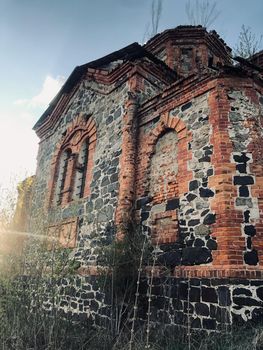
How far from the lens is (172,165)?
22.9 feet

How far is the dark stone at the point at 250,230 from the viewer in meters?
5.27

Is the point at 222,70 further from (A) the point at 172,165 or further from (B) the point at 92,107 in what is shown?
(B) the point at 92,107

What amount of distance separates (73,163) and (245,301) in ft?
23.7

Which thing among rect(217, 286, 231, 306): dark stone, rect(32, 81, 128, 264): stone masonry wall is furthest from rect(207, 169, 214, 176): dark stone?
rect(32, 81, 128, 264): stone masonry wall

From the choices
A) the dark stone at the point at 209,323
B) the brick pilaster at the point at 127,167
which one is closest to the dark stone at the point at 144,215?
the brick pilaster at the point at 127,167

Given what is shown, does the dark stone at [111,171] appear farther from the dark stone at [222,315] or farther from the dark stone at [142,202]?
the dark stone at [222,315]

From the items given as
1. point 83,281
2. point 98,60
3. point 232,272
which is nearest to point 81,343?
point 83,281

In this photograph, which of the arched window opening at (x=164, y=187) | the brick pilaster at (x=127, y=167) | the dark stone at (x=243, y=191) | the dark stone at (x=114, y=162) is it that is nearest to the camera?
the dark stone at (x=243, y=191)

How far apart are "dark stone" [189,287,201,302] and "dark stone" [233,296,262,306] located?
676mm

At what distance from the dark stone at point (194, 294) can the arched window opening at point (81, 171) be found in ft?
16.5

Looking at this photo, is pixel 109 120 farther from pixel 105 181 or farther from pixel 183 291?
pixel 183 291

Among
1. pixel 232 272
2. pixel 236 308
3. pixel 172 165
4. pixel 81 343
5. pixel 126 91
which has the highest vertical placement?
pixel 126 91

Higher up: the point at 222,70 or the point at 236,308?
the point at 222,70

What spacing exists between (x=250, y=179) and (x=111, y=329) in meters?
4.09
